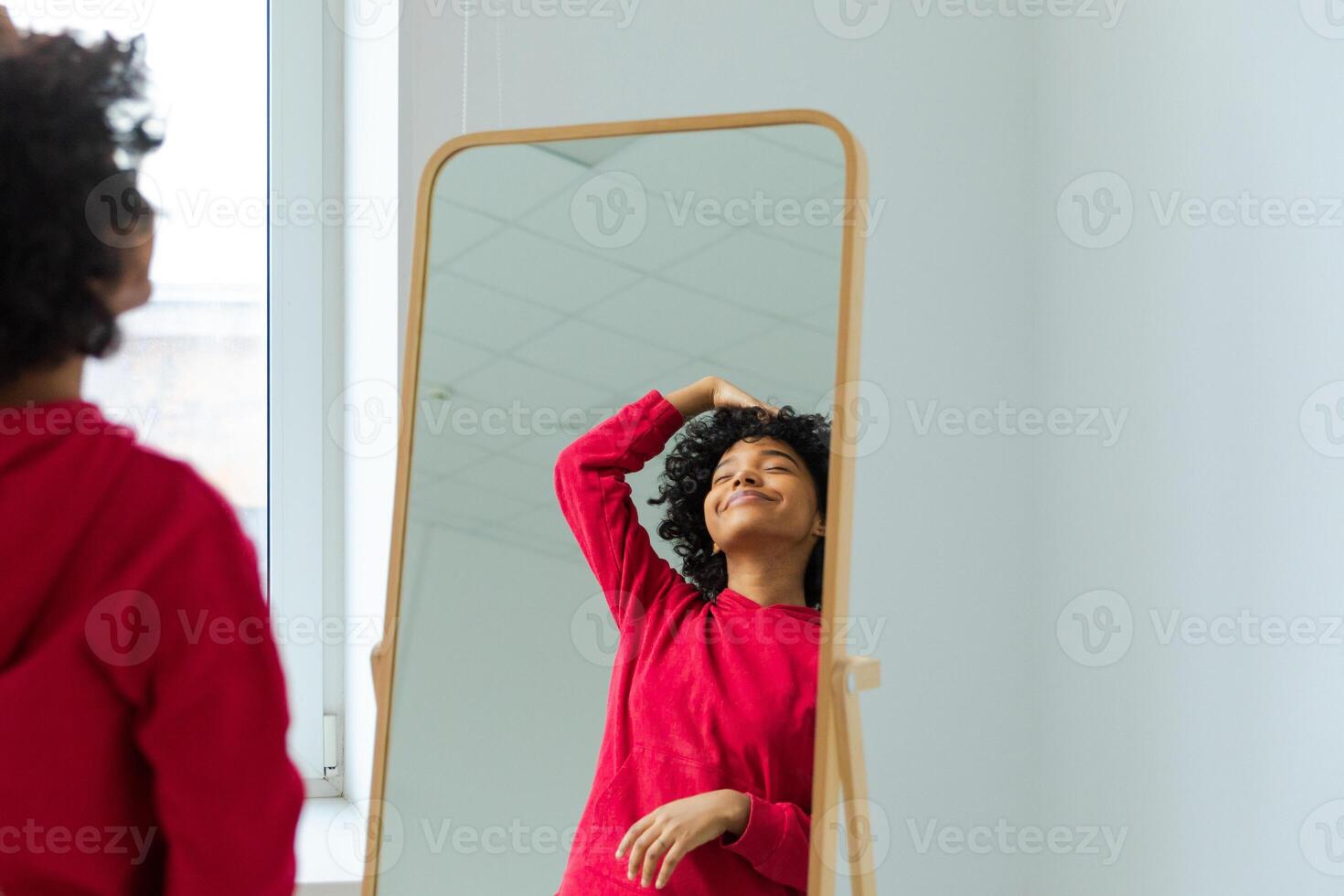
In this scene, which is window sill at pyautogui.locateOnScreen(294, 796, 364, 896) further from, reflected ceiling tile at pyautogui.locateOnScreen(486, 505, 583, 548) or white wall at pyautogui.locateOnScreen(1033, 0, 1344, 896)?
white wall at pyautogui.locateOnScreen(1033, 0, 1344, 896)

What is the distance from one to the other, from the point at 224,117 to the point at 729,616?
3.43 ft

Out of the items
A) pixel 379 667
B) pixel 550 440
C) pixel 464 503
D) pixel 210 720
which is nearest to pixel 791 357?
pixel 550 440

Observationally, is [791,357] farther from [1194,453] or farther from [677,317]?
[1194,453]

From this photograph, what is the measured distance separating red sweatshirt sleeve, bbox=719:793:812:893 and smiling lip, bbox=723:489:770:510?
0.93ft

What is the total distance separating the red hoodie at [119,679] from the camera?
0.81 m

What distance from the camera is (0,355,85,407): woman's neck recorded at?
33.8 inches

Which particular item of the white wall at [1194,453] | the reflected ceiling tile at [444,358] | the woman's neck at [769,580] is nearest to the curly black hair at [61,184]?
the reflected ceiling tile at [444,358]

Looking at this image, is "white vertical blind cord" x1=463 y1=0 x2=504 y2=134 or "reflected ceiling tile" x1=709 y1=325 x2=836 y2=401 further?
"white vertical blind cord" x1=463 y1=0 x2=504 y2=134

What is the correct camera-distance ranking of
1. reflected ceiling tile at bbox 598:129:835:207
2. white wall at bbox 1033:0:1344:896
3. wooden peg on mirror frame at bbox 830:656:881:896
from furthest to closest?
white wall at bbox 1033:0:1344:896 < reflected ceiling tile at bbox 598:129:835:207 < wooden peg on mirror frame at bbox 830:656:881:896

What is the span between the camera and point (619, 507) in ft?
4.46

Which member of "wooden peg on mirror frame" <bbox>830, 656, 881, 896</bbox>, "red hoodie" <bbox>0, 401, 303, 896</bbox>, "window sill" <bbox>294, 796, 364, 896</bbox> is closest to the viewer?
"red hoodie" <bbox>0, 401, 303, 896</bbox>

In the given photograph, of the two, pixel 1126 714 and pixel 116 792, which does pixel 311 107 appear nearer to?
pixel 116 792

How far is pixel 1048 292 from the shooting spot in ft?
6.03

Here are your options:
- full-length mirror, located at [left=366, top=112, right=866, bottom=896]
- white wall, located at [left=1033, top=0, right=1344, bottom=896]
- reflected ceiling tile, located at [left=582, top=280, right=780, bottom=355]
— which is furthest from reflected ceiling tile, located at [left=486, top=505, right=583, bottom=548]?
white wall, located at [left=1033, top=0, right=1344, bottom=896]
